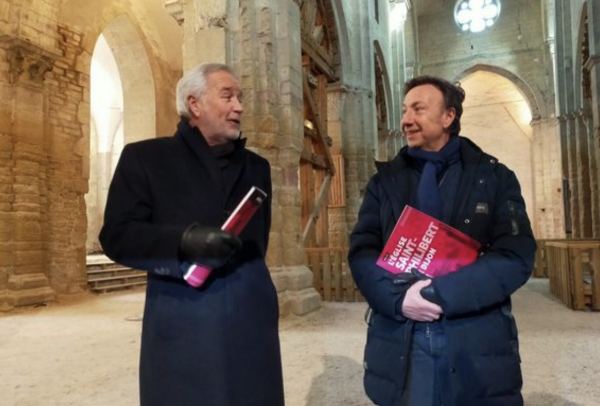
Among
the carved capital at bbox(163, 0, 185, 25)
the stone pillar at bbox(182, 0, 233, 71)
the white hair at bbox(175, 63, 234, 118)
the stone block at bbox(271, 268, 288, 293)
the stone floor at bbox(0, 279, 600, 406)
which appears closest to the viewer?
the white hair at bbox(175, 63, 234, 118)

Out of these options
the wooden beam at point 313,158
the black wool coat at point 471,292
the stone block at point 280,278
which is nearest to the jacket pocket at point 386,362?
the black wool coat at point 471,292

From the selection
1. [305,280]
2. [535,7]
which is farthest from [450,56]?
[305,280]

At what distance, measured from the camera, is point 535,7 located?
2314cm

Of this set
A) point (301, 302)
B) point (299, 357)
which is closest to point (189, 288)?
point (299, 357)

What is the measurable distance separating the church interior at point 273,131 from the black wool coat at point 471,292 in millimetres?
1942

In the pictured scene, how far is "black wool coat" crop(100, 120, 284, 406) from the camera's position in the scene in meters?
1.58

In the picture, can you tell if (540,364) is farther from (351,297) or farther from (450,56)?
(450,56)

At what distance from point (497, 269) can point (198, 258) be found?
985mm

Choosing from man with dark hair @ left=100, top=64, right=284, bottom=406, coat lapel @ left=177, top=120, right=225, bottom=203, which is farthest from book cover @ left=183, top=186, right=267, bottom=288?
coat lapel @ left=177, top=120, right=225, bottom=203

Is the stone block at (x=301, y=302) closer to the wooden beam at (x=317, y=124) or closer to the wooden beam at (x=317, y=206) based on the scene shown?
the wooden beam at (x=317, y=206)

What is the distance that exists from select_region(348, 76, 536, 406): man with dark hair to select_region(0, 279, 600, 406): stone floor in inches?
70.1

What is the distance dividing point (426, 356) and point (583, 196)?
635 inches

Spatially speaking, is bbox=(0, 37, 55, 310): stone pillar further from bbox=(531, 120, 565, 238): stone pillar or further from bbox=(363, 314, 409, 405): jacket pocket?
bbox=(531, 120, 565, 238): stone pillar

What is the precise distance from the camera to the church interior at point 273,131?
6410mm
